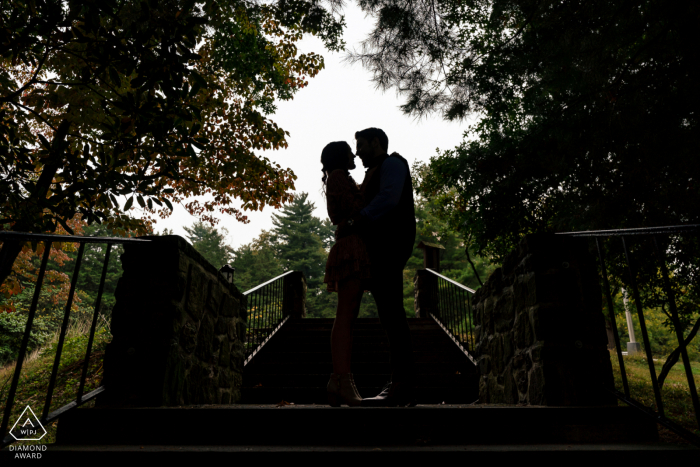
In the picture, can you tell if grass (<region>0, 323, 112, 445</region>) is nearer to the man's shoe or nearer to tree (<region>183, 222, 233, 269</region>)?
the man's shoe

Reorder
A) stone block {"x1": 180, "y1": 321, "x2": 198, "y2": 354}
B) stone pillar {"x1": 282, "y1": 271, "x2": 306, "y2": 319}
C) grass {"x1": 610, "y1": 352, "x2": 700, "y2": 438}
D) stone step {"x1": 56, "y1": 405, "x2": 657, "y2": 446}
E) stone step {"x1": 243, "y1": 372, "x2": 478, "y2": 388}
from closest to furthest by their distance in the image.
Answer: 1. stone step {"x1": 56, "y1": 405, "x2": 657, "y2": 446}
2. stone block {"x1": 180, "y1": 321, "x2": 198, "y2": 354}
3. stone step {"x1": 243, "y1": 372, "x2": 478, "y2": 388}
4. grass {"x1": 610, "y1": 352, "x2": 700, "y2": 438}
5. stone pillar {"x1": 282, "y1": 271, "x2": 306, "y2": 319}

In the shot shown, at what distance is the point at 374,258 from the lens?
7.76ft

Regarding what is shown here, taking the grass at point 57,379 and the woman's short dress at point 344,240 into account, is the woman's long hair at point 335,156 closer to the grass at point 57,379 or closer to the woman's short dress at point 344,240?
the woman's short dress at point 344,240

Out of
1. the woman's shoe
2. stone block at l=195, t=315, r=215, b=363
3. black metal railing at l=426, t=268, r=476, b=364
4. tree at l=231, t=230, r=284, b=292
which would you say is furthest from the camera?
tree at l=231, t=230, r=284, b=292

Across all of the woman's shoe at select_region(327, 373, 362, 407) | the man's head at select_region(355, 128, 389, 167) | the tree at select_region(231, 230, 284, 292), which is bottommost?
the woman's shoe at select_region(327, 373, 362, 407)

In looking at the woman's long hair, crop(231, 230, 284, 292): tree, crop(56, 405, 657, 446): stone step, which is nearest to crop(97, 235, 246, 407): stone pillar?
crop(56, 405, 657, 446): stone step

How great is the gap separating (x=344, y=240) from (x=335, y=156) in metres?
0.50

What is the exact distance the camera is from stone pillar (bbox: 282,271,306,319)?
8.21 metres

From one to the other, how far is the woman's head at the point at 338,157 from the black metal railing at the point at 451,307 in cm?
316

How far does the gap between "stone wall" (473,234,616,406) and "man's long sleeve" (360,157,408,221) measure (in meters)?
0.99

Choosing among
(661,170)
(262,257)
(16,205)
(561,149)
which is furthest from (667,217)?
(262,257)

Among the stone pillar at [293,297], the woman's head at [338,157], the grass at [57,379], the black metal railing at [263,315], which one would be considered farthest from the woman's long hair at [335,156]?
the stone pillar at [293,297]

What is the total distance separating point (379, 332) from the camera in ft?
20.2

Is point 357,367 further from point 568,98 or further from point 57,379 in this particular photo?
point 57,379
